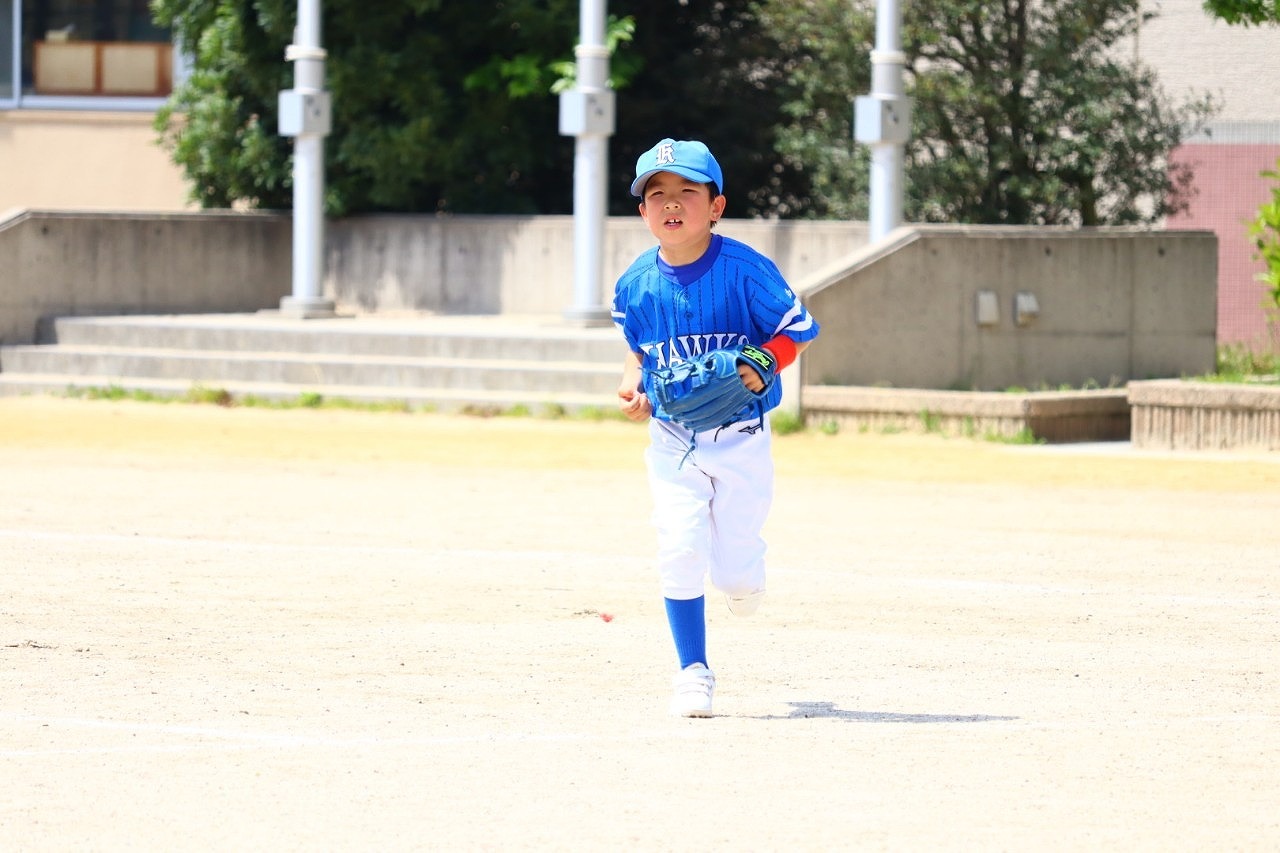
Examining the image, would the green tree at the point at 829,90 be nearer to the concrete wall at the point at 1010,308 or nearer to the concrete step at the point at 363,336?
the concrete step at the point at 363,336

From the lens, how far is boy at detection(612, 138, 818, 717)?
271 inches

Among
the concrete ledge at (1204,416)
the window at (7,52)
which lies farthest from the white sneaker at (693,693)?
the window at (7,52)

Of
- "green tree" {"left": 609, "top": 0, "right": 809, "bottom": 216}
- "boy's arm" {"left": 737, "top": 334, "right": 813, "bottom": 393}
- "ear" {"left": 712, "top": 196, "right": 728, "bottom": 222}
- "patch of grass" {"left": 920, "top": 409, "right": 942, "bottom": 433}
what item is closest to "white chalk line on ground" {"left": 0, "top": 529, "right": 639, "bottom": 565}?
"boy's arm" {"left": 737, "top": 334, "right": 813, "bottom": 393}

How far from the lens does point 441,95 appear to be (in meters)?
22.9

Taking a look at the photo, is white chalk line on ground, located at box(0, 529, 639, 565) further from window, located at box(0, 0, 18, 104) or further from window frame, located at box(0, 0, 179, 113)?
window, located at box(0, 0, 18, 104)

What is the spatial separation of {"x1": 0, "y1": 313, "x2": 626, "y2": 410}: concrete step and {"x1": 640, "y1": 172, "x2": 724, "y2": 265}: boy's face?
10997 mm

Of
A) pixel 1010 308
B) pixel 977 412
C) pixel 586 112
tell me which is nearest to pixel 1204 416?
pixel 977 412

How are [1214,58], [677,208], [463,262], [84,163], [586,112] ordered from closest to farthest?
[677,208] < [586,112] < [463,262] < [1214,58] < [84,163]

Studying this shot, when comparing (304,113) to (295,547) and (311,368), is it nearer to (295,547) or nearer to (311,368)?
(311,368)

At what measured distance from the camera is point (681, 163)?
6766mm

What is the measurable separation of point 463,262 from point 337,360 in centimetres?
Result: 366

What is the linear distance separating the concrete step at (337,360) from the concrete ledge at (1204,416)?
439cm

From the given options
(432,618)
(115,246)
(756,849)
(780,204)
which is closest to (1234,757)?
(756,849)

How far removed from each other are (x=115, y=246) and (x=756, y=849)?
58.5ft
